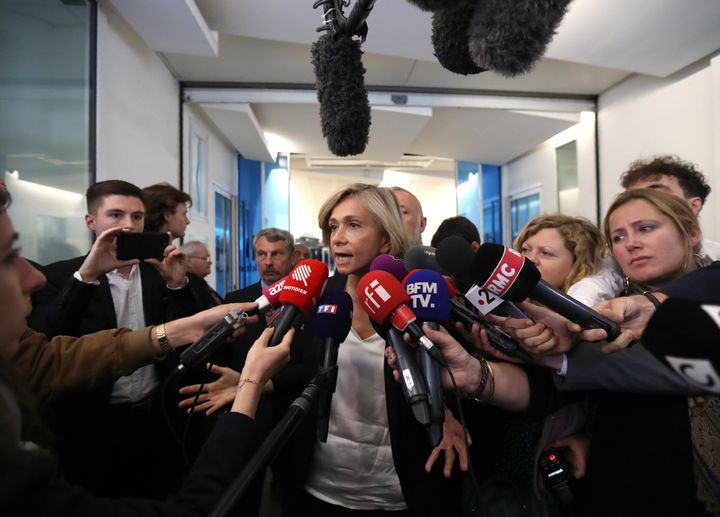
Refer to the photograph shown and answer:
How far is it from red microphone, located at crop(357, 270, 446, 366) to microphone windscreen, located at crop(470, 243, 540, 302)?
0.51ft

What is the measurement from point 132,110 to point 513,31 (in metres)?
3.27

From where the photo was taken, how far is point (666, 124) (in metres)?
3.87

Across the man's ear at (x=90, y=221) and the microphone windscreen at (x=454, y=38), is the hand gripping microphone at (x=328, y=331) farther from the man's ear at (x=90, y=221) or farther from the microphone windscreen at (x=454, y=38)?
the man's ear at (x=90, y=221)

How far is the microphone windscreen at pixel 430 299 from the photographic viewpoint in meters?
0.89

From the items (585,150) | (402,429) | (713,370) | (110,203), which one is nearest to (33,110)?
(110,203)

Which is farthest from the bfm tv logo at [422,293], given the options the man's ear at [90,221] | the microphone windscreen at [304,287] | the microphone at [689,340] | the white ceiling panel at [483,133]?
the white ceiling panel at [483,133]

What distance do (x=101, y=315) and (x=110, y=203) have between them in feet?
1.60

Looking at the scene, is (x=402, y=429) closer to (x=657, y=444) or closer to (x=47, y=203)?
(x=657, y=444)

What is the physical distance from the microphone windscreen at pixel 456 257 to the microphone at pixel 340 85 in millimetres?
344

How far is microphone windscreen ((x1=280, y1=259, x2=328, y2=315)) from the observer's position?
958mm

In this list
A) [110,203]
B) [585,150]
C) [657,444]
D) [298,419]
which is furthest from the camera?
[585,150]

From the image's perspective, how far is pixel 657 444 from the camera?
89cm

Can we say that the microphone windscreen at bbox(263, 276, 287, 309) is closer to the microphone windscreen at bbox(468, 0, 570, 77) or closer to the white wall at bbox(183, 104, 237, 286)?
the microphone windscreen at bbox(468, 0, 570, 77)

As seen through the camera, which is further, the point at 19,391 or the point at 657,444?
the point at 657,444
